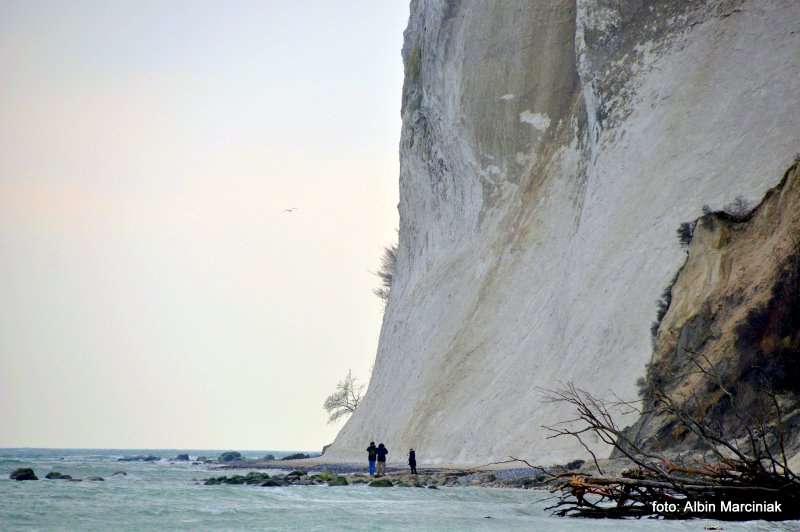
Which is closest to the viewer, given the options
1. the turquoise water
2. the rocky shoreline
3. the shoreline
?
the turquoise water

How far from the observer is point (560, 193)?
1371 inches

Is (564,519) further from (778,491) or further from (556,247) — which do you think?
(556,247)

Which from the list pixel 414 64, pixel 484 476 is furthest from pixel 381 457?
pixel 414 64

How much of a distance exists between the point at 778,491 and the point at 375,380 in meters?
32.0

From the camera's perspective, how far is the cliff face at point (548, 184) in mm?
27453

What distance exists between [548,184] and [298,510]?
19.2 m

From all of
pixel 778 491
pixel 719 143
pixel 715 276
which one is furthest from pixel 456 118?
pixel 778 491

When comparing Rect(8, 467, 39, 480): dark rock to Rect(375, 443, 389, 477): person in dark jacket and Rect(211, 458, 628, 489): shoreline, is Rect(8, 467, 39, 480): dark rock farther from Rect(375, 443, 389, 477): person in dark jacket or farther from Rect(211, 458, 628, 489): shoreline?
Rect(375, 443, 389, 477): person in dark jacket

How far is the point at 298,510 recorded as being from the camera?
19.0m

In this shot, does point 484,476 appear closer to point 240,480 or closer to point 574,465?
point 574,465

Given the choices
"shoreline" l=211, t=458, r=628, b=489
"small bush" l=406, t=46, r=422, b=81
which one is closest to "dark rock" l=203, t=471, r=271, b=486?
"shoreline" l=211, t=458, r=628, b=489

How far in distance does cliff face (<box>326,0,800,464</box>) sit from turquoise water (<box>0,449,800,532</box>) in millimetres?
5469

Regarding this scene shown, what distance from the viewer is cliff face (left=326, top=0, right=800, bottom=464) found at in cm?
2745

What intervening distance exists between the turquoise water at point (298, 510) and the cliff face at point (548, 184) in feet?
17.9
